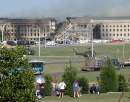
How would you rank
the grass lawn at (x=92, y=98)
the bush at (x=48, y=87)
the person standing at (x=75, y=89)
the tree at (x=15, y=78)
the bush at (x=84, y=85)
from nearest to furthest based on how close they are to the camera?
the tree at (x=15, y=78)
the grass lawn at (x=92, y=98)
the person standing at (x=75, y=89)
the bush at (x=48, y=87)
the bush at (x=84, y=85)

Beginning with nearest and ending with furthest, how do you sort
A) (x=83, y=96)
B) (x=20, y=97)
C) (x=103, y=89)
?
(x=20, y=97) < (x=83, y=96) < (x=103, y=89)

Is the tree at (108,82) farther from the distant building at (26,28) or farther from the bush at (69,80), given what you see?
the distant building at (26,28)

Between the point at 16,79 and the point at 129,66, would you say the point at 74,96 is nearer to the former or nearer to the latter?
the point at 16,79

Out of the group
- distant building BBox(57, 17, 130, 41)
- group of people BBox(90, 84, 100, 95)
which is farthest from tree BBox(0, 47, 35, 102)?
distant building BBox(57, 17, 130, 41)

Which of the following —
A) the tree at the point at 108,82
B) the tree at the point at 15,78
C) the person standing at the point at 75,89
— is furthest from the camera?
the tree at the point at 108,82

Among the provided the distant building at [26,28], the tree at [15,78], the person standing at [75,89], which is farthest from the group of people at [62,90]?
the distant building at [26,28]

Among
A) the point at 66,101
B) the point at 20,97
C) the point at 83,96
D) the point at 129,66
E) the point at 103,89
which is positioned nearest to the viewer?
the point at 20,97

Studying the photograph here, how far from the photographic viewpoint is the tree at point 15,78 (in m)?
7.70

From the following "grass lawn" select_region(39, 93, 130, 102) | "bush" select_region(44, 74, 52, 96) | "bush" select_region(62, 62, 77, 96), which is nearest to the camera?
"grass lawn" select_region(39, 93, 130, 102)

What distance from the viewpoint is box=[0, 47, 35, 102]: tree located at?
7.70 m

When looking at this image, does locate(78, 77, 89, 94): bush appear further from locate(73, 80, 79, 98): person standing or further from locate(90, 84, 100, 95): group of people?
locate(73, 80, 79, 98): person standing

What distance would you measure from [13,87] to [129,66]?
33855mm

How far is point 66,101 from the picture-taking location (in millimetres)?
17312

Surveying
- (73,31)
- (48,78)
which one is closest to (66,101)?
(48,78)
